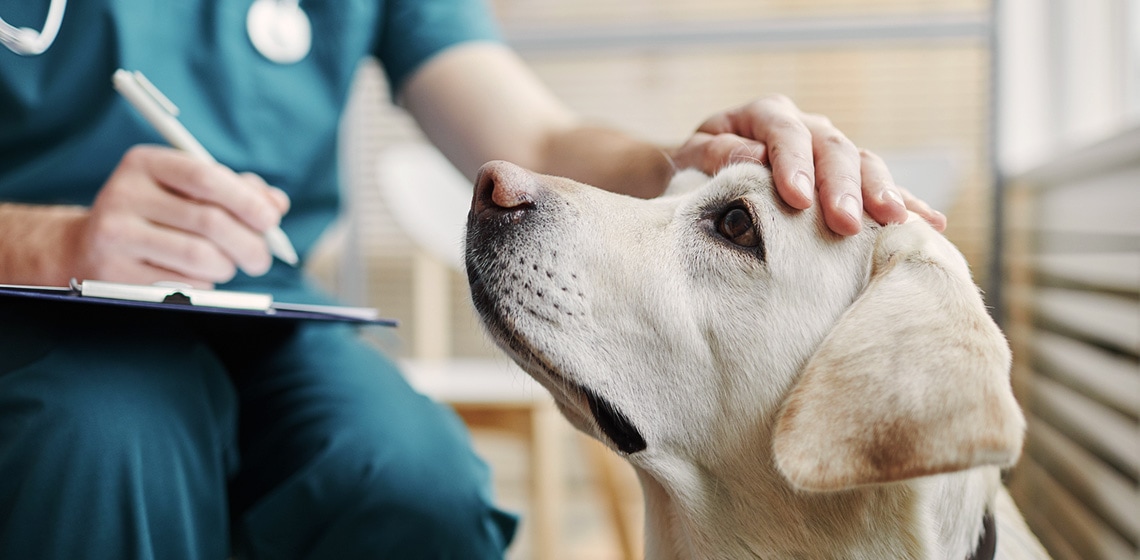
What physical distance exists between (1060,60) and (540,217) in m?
2.05

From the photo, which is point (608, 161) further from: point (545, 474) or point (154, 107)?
point (545, 474)

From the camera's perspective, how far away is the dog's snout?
0.79 meters

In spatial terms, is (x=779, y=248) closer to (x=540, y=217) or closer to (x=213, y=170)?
(x=540, y=217)

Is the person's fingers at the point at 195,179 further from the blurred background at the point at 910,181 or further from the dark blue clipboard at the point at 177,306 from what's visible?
the blurred background at the point at 910,181

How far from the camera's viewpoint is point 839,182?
77 cm

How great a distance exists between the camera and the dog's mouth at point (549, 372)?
78 centimetres

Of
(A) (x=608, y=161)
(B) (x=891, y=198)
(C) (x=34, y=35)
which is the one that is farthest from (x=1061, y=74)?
(C) (x=34, y=35)

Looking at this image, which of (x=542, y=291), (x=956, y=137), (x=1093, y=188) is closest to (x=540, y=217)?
(x=542, y=291)

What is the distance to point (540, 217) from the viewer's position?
80 centimetres

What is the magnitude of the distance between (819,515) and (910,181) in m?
1.88

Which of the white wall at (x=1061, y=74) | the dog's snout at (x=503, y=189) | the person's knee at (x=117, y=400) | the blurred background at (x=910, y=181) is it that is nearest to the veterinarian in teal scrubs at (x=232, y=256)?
the person's knee at (x=117, y=400)

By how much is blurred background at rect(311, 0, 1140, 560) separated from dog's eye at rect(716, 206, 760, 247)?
2.63 feet

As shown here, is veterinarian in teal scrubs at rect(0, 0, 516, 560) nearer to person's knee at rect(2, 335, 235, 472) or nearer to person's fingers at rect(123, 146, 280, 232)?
person's knee at rect(2, 335, 235, 472)

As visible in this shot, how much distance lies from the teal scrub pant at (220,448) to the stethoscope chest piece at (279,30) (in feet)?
1.19
